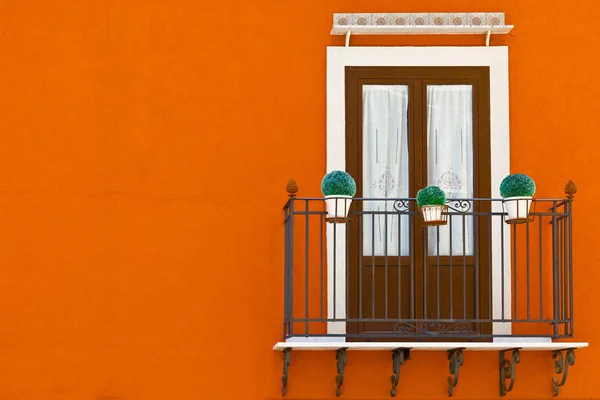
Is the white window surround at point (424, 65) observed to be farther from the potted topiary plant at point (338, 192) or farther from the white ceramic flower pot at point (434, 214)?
the white ceramic flower pot at point (434, 214)

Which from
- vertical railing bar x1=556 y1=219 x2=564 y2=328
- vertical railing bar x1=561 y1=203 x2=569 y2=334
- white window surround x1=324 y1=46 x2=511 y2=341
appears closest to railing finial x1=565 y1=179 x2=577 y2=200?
vertical railing bar x1=561 y1=203 x2=569 y2=334

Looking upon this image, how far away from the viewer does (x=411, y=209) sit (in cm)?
1084

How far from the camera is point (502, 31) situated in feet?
35.8

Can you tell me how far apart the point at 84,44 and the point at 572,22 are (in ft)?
13.9

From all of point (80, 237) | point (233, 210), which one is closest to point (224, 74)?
point (233, 210)

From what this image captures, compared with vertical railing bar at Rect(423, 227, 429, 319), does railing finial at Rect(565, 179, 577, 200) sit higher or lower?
higher

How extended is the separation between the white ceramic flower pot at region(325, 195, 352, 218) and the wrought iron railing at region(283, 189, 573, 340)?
533 millimetres

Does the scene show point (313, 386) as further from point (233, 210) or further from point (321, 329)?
point (233, 210)

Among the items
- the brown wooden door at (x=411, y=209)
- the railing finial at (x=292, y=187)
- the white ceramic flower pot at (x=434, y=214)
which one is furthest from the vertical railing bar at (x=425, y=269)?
the railing finial at (x=292, y=187)

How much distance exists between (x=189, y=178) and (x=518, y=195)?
279 cm

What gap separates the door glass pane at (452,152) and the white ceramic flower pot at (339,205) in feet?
3.76

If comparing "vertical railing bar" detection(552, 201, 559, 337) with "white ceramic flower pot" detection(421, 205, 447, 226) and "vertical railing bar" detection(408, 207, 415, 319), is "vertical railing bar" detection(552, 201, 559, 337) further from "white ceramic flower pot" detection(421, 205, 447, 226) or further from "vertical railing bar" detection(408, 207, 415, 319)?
"vertical railing bar" detection(408, 207, 415, 319)

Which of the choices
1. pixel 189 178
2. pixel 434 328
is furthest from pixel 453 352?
pixel 189 178

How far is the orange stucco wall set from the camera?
421 inches
